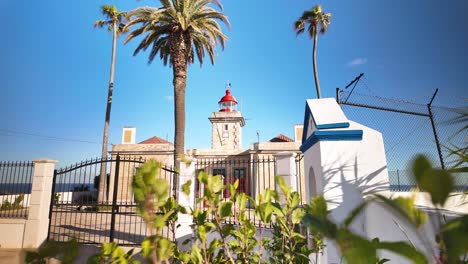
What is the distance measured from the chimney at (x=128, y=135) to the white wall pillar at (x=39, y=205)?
45.3 ft

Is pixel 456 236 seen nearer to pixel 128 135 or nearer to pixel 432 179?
pixel 432 179

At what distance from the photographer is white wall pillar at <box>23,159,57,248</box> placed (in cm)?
740

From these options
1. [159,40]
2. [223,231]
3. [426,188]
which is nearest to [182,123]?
[159,40]

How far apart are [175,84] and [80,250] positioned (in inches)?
441

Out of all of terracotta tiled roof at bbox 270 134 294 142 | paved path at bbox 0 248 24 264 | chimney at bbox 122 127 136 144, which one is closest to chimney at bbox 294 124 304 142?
terracotta tiled roof at bbox 270 134 294 142

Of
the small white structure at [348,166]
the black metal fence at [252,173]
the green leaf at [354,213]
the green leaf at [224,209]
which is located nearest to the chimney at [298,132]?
the black metal fence at [252,173]

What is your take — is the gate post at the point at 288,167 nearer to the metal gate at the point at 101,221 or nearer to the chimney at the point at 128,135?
the metal gate at the point at 101,221

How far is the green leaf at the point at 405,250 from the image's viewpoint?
602mm

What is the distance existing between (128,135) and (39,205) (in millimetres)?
14328

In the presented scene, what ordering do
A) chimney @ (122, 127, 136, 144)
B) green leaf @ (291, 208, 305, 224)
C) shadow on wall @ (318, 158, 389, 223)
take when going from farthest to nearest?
chimney @ (122, 127, 136, 144) < shadow on wall @ (318, 158, 389, 223) < green leaf @ (291, 208, 305, 224)

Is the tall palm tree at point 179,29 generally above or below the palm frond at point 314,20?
below

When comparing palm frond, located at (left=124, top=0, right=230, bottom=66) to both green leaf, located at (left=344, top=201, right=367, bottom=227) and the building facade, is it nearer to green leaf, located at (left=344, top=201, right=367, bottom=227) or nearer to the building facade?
the building facade

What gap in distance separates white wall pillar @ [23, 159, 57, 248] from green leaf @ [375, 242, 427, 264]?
9512mm

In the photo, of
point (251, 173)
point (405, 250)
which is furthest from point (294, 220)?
point (251, 173)
